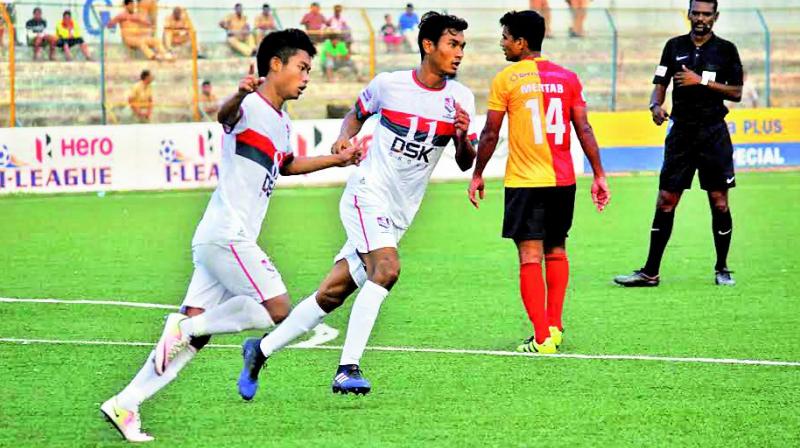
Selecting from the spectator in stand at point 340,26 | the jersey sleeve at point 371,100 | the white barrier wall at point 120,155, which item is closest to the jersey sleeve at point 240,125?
the jersey sleeve at point 371,100

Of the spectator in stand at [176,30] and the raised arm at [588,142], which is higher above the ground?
the raised arm at [588,142]

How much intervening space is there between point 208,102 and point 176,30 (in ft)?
6.03

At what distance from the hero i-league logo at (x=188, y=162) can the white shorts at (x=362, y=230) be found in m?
16.3

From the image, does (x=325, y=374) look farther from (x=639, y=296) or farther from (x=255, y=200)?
(x=639, y=296)

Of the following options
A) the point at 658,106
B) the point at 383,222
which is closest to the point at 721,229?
the point at 658,106

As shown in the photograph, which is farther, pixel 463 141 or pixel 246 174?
pixel 463 141

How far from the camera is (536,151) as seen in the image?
30.7ft

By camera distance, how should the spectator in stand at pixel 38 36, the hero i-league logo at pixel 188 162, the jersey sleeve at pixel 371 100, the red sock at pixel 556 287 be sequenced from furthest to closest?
the spectator in stand at pixel 38 36
the hero i-league logo at pixel 188 162
the red sock at pixel 556 287
the jersey sleeve at pixel 371 100

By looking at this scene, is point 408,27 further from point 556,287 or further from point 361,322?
point 361,322

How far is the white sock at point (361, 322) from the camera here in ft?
25.2

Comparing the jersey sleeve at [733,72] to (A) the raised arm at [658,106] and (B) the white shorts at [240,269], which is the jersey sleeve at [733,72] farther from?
(B) the white shorts at [240,269]

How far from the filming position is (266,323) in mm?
6984

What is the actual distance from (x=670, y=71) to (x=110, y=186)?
13281 mm

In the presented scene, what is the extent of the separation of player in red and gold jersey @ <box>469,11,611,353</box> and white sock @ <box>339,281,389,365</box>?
1.55 m
